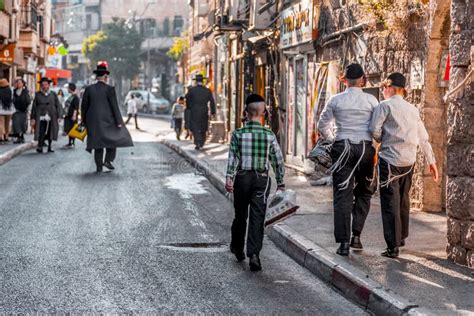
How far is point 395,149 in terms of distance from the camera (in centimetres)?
991

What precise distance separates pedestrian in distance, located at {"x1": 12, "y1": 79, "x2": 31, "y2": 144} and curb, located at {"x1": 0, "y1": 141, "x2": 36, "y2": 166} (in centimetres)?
48

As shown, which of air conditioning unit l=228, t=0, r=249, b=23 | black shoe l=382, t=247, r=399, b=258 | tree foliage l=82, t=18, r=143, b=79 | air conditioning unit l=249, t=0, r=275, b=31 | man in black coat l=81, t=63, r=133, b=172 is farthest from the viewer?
tree foliage l=82, t=18, r=143, b=79

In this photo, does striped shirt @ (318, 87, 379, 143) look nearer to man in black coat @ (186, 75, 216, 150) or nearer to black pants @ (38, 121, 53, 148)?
black pants @ (38, 121, 53, 148)

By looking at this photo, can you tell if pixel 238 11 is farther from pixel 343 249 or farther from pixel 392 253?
pixel 392 253

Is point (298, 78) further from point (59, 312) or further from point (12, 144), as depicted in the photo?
point (59, 312)

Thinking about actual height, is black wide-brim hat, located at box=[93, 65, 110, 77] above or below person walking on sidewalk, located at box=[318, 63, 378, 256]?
above

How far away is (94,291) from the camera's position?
8336 millimetres

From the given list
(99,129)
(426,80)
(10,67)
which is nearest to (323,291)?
(426,80)

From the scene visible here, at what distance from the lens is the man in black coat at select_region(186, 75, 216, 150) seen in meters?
28.1

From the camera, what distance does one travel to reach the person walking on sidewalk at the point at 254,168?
973 cm

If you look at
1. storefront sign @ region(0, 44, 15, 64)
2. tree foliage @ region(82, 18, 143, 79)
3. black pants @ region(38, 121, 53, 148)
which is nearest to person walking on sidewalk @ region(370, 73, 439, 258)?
Result: black pants @ region(38, 121, 53, 148)

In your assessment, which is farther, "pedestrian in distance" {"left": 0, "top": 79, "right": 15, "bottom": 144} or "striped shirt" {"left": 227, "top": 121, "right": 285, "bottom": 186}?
"pedestrian in distance" {"left": 0, "top": 79, "right": 15, "bottom": 144}

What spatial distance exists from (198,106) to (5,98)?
5531mm

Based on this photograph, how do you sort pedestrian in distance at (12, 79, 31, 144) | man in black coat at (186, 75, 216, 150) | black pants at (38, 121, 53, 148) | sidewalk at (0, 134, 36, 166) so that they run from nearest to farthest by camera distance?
sidewalk at (0, 134, 36, 166), black pants at (38, 121, 53, 148), man in black coat at (186, 75, 216, 150), pedestrian in distance at (12, 79, 31, 144)
